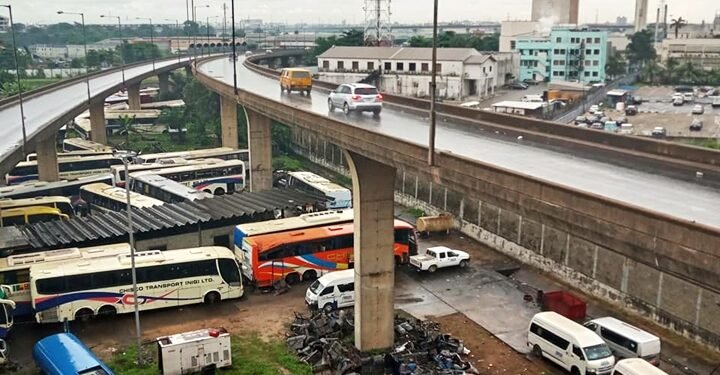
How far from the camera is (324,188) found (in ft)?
136

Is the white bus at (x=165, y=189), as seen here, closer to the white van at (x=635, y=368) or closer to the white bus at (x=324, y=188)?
the white bus at (x=324, y=188)

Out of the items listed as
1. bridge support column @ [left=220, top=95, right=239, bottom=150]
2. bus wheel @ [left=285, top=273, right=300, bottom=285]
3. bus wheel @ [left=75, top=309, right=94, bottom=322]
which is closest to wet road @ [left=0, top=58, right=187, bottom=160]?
bus wheel @ [left=75, top=309, right=94, bottom=322]

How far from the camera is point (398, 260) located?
1248 inches

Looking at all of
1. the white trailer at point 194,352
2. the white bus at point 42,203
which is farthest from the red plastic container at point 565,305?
the white bus at point 42,203

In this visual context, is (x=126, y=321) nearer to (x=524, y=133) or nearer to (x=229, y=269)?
(x=229, y=269)

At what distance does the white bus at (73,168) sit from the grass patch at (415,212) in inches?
902

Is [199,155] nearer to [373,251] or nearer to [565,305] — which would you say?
[373,251]

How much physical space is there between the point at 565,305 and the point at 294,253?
11274 mm

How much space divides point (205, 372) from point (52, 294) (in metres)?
7.36

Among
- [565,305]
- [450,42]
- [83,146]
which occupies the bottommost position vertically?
[565,305]

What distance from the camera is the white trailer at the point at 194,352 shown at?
20.5m

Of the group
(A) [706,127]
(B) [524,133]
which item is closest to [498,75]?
(A) [706,127]

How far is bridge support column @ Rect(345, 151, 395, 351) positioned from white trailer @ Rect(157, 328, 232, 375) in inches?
187

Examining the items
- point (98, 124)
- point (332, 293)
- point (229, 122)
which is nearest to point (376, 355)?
point (332, 293)
